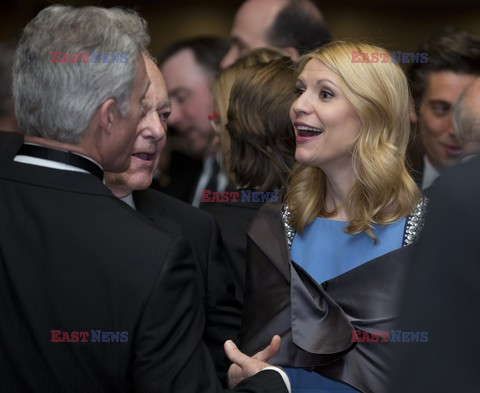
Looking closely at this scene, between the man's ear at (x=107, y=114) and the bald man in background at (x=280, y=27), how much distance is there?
2.24 m

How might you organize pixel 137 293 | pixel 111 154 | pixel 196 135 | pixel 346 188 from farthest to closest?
pixel 196 135 < pixel 346 188 < pixel 111 154 < pixel 137 293

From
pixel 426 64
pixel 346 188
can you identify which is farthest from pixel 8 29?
pixel 346 188

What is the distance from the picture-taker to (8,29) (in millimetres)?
10336

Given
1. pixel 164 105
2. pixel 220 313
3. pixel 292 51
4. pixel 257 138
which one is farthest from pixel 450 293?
pixel 292 51

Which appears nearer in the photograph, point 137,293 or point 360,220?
point 137,293

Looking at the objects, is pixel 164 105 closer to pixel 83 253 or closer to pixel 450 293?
pixel 83 253

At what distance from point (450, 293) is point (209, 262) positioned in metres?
1.87

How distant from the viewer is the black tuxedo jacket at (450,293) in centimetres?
100

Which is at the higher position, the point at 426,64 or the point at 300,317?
the point at 426,64

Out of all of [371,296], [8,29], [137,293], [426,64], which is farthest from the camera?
[8,29]

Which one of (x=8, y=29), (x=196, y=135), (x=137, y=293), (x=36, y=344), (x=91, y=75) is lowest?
(x=8, y=29)

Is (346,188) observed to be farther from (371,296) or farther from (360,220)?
(371,296)

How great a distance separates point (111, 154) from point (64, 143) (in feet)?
0.40

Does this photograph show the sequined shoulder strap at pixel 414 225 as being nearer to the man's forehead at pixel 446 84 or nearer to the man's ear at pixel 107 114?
the man's ear at pixel 107 114
